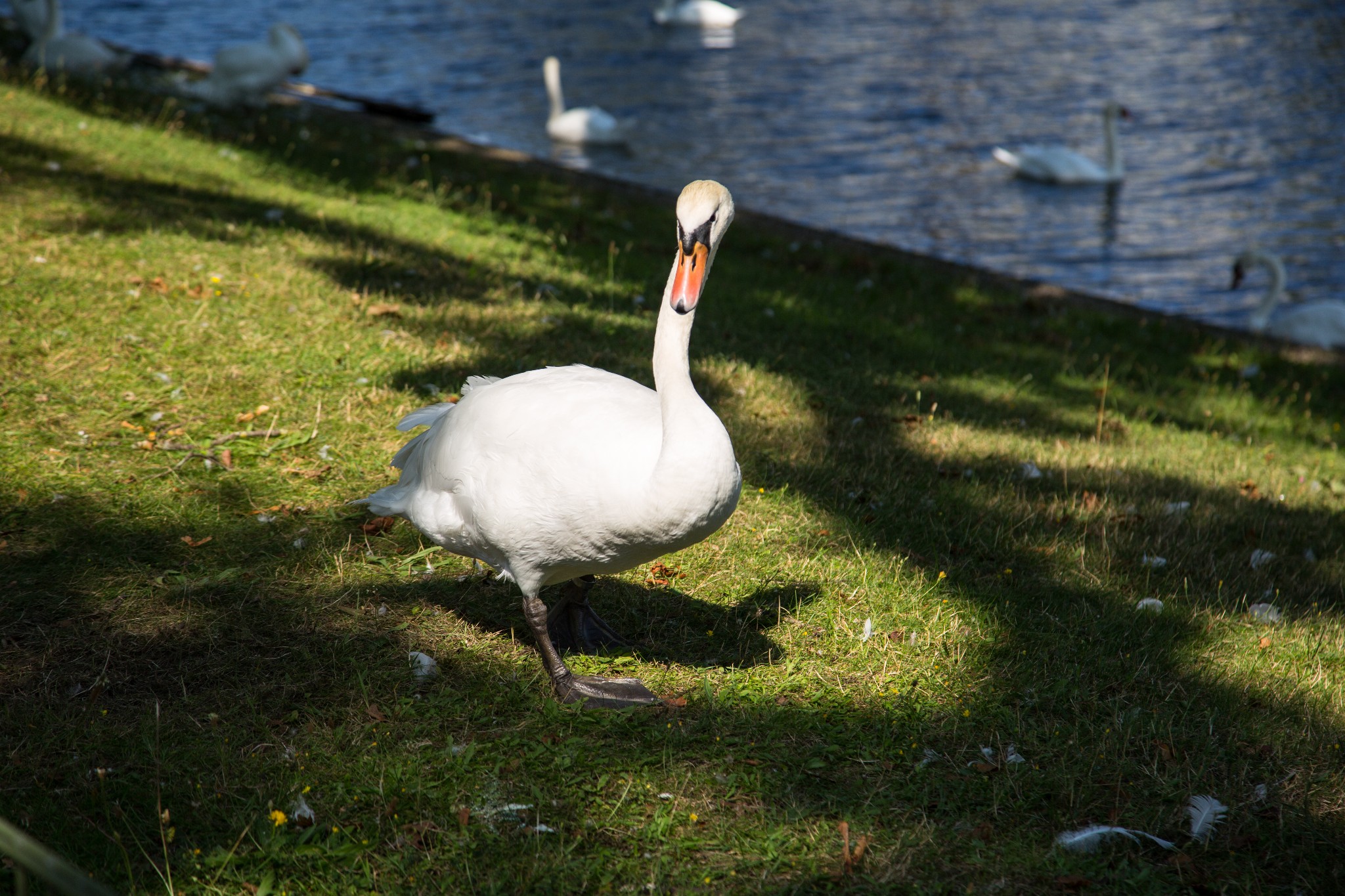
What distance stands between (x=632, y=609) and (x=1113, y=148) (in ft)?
46.2

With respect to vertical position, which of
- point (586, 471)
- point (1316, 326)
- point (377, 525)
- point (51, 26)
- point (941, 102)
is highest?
point (51, 26)

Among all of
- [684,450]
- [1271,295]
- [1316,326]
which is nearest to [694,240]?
[684,450]

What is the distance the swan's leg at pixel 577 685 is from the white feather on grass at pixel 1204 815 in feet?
5.93

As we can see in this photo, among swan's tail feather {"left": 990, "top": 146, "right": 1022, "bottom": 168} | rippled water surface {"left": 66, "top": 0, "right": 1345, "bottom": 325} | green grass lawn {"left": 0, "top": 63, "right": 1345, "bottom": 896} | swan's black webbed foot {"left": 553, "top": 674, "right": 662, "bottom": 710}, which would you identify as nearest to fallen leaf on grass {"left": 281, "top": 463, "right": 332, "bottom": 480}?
green grass lawn {"left": 0, "top": 63, "right": 1345, "bottom": 896}

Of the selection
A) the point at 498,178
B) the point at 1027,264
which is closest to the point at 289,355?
the point at 498,178

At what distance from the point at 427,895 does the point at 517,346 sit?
13.8ft

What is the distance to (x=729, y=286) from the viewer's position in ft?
29.2

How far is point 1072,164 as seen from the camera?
15.5 m

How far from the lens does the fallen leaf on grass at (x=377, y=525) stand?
4785 mm

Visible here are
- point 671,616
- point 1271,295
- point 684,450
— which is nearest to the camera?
point 684,450

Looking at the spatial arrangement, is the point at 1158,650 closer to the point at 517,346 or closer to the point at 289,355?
the point at 517,346

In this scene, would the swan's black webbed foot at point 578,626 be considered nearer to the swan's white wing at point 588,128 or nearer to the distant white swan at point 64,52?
the distant white swan at point 64,52

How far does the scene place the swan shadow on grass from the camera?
13.9 ft

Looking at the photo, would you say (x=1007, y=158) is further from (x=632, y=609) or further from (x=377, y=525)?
(x=377, y=525)
